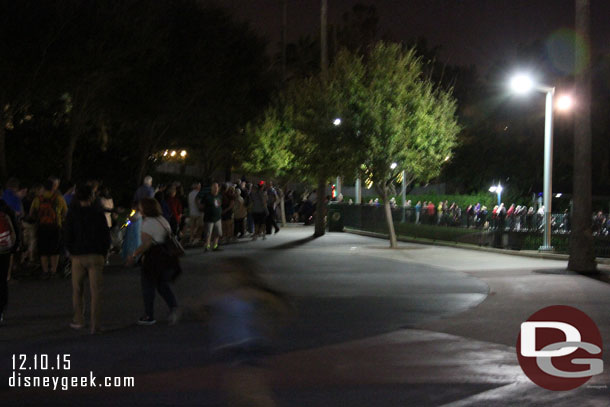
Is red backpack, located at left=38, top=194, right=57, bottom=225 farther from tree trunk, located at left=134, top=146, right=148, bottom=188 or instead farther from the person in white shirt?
tree trunk, located at left=134, top=146, right=148, bottom=188

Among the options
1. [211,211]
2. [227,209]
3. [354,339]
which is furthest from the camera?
[227,209]

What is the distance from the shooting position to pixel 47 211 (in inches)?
561

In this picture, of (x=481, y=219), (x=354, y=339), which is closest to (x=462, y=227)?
(x=481, y=219)

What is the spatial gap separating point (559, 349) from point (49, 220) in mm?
9393

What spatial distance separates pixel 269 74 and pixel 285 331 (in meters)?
34.4

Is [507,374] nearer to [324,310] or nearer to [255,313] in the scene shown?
[255,313]

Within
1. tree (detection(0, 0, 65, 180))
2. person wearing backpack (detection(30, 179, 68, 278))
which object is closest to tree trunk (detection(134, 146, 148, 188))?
tree (detection(0, 0, 65, 180))

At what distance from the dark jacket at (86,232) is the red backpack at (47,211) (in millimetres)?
4990

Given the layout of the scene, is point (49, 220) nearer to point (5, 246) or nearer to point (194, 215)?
point (5, 246)

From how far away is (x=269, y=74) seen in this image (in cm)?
4259

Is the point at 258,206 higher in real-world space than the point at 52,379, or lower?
higher

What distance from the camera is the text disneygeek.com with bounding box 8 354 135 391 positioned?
275 inches

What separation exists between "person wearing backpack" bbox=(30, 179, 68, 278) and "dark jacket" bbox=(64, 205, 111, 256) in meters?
4.99

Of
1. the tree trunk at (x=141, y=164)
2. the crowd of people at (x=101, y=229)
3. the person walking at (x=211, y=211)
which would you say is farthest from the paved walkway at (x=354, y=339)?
the tree trunk at (x=141, y=164)
